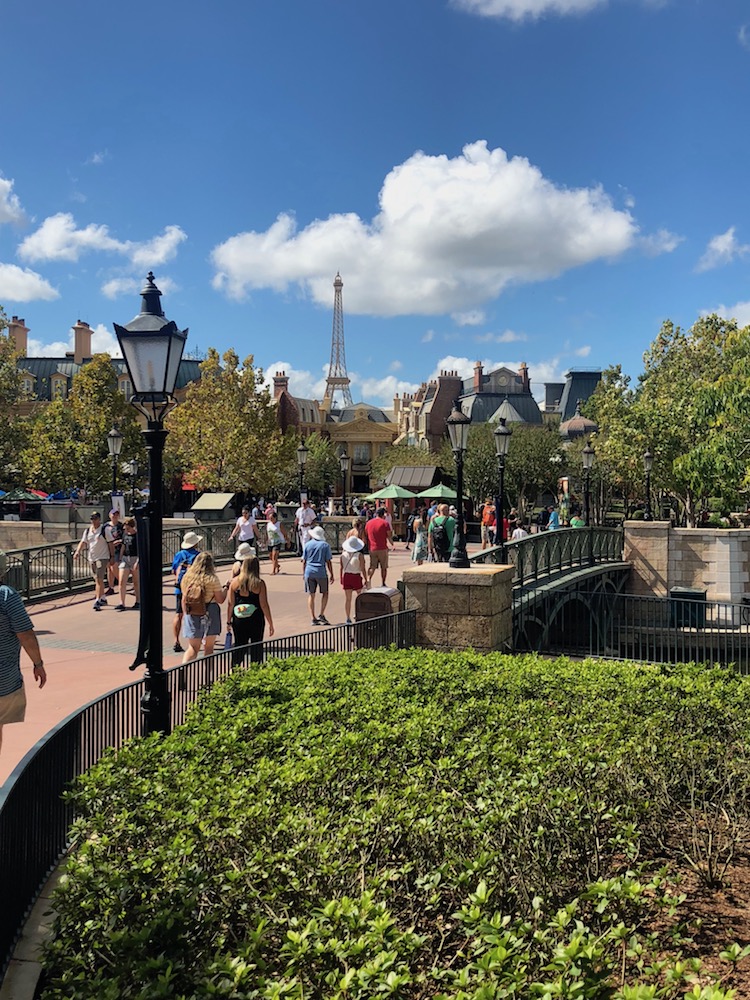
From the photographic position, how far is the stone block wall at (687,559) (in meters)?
26.8

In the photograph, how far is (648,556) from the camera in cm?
2708

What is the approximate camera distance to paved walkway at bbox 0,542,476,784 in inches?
315

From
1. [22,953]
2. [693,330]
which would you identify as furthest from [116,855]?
→ [693,330]

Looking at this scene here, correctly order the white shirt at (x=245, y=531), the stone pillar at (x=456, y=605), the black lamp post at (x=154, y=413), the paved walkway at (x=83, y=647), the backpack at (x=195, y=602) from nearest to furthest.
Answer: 1. the black lamp post at (x=154, y=413)
2. the paved walkway at (x=83, y=647)
3. the backpack at (x=195, y=602)
4. the stone pillar at (x=456, y=605)
5. the white shirt at (x=245, y=531)

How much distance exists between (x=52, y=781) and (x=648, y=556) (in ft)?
81.1

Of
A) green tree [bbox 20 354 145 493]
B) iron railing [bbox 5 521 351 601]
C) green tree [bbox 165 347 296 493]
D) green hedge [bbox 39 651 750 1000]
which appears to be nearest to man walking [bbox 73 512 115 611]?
iron railing [bbox 5 521 351 601]

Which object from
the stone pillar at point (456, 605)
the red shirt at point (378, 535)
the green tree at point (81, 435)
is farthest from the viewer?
the green tree at point (81, 435)

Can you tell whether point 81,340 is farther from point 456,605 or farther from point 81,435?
point 456,605

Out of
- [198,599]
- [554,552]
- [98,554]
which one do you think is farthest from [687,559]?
[198,599]

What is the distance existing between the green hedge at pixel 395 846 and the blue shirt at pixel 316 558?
6135mm

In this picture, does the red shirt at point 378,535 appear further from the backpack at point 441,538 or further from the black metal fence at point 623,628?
the black metal fence at point 623,628

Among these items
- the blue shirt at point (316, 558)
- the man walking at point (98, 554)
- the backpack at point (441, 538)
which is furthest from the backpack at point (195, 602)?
the backpack at point (441, 538)

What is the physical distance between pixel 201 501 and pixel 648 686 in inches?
966

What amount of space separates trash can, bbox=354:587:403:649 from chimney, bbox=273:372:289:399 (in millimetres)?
72235
